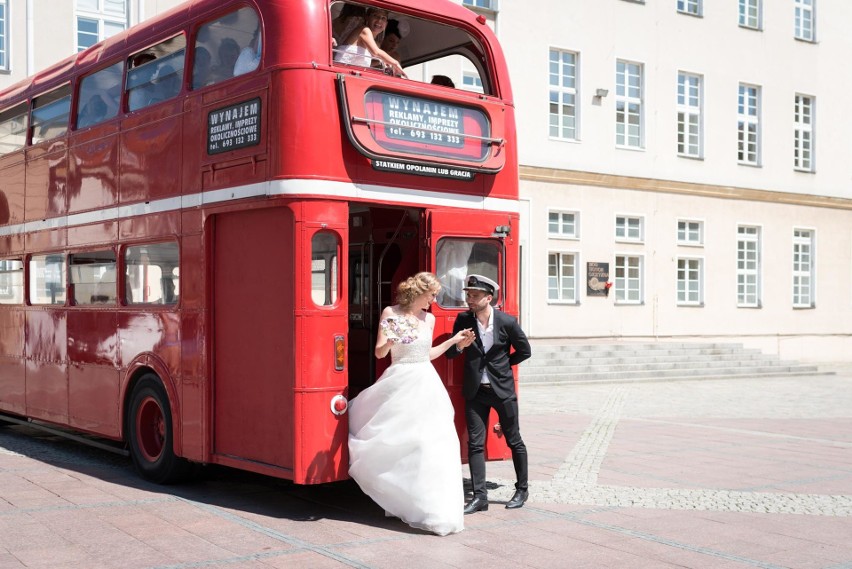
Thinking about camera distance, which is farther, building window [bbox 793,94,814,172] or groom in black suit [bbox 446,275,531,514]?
building window [bbox 793,94,814,172]

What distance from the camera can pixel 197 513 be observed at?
25.8 ft

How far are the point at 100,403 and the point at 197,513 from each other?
9.24ft

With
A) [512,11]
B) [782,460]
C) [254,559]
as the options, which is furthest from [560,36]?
[254,559]

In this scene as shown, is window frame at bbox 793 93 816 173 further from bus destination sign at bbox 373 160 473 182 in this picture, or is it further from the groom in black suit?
the groom in black suit

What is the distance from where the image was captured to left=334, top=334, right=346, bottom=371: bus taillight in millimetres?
7734

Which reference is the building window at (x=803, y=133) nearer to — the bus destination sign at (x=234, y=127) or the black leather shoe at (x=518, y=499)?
the black leather shoe at (x=518, y=499)

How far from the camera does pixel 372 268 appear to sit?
9469 millimetres

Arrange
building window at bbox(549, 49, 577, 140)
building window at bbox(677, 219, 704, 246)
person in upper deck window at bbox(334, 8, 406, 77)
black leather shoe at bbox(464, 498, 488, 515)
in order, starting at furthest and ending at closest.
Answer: building window at bbox(677, 219, 704, 246)
building window at bbox(549, 49, 577, 140)
person in upper deck window at bbox(334, 8, 406, 77)
black leather shoe at bbox(464, 498, 488, 515)

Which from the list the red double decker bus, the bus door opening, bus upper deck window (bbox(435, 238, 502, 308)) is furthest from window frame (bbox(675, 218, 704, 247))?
bus upper deck window (bbox(435, 238, 502, 308))

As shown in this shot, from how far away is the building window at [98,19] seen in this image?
20188mm

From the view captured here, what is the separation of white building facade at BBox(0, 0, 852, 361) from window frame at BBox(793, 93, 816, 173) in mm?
66

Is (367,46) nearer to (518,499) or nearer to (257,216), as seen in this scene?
(257,216)

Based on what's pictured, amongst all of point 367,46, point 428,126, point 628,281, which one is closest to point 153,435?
point 428,126

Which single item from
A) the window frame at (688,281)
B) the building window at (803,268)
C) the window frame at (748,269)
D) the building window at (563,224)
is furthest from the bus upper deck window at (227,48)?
the building window at (803,268)
